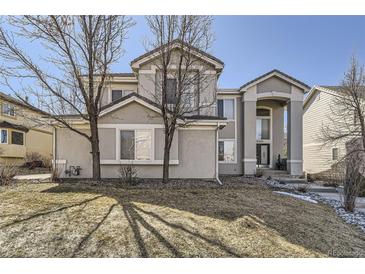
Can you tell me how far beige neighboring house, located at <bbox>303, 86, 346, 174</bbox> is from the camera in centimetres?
1861

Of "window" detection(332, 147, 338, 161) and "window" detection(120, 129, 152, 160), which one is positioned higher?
"window" detection(120, 129, 152, 160)

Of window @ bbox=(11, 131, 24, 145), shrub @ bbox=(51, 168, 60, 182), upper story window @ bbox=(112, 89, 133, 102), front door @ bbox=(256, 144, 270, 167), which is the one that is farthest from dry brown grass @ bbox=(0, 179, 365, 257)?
window @ bbox=(11, 131, 24, 145)

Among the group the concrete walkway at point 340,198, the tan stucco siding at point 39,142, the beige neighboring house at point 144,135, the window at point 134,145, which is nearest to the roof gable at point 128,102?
the beige neighboring house at point 144,135

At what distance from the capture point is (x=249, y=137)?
1739cm

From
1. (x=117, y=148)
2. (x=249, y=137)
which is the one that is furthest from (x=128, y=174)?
(x=249, y=137)

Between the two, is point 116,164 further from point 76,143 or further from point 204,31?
point 204,31

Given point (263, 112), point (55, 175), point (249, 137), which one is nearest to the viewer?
point (55, 175)

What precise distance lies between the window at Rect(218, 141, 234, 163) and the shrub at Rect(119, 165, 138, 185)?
301 inches

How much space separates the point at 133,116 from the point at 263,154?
12162 millimetres

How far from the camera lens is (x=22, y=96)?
34.3 feet

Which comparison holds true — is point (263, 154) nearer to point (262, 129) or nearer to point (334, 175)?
point (262, 129)

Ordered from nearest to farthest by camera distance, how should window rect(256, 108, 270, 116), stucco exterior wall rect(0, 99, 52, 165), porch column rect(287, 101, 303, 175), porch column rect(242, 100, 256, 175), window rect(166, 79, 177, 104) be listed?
window rect(166, 79, 177, 104), porch column rect(242, 100, 256, 175), porch column rect(287, 101, 303, 175), window rect(256, 108, 270, 116), stucco exterior wall rect(0, 99, 52, 165)

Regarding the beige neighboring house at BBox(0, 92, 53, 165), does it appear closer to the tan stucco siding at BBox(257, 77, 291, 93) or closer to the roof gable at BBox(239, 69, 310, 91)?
the roof gable at BBox(239, 69, 310, 91)
